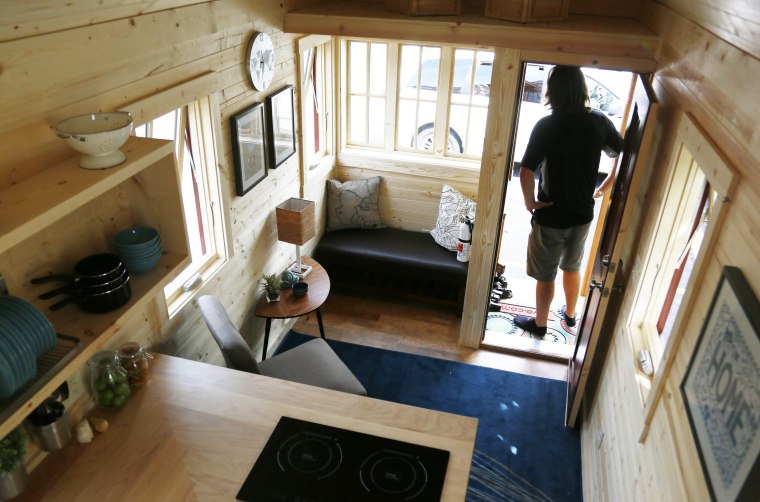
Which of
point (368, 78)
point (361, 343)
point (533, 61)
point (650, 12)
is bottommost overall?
point (361, 343)

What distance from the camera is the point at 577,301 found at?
4352mm

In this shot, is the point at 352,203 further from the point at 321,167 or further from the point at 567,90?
the point at 567,90

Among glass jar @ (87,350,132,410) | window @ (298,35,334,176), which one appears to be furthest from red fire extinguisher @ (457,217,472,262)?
glass jar @ (87,350,132,410)

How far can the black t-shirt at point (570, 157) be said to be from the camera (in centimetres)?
313

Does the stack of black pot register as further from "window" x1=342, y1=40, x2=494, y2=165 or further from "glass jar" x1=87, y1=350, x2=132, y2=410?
"window" x1=342, y1=40, x2=494, y2=165

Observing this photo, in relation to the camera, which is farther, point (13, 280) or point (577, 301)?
point (577, 301)

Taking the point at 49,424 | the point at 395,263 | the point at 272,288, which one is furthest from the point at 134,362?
the point at 395,263

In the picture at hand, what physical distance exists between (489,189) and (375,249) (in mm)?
1179

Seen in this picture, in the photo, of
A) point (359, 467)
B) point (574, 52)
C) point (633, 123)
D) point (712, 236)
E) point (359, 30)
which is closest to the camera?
point (712, 236)

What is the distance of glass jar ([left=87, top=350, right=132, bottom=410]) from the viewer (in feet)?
6.82

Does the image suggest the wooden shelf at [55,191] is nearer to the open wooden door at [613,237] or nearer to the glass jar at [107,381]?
the glass jar at [107,381]

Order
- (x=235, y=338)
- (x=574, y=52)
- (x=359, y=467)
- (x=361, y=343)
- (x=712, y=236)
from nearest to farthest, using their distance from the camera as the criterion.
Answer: (x=712, y=236)
(x=359, y=467)
(x=235, y=338)
(x=574, y=52)
(x=361, y=343)

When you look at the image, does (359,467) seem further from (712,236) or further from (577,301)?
(577,301)

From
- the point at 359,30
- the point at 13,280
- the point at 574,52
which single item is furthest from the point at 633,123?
the point at 13,280
